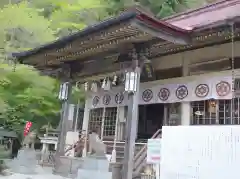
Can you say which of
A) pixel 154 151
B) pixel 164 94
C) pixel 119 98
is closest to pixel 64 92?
pixel 119 98

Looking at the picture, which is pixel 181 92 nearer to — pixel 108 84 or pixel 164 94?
pixel 164 94

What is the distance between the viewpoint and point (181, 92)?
11242 mm

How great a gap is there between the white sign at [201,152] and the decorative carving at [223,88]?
16.5 ft

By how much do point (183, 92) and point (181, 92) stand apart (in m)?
0.09

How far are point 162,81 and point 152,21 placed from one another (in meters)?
3.99

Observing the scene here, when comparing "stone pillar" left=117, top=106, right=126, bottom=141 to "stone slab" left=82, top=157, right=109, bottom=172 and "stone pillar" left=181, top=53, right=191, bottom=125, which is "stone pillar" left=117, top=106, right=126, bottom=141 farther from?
"stone slab" left=82, top=157, right=109, bottom=172

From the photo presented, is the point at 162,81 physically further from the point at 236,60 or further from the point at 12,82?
the point at 12,82

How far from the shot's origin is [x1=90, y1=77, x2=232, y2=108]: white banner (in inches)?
396

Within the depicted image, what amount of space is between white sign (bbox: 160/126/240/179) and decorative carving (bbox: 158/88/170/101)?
6148 mm

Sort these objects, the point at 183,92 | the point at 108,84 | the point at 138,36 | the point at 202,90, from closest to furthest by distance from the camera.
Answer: the point at 138,36
the point at 202,90
the point at 183,92
the point at 108,84

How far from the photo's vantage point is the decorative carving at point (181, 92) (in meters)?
11.1

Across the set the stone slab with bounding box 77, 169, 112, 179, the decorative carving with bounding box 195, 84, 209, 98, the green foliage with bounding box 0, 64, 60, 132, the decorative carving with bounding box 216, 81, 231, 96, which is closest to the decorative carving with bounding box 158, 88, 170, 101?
the decorative carving with bounding box 195, 84, 209, 98

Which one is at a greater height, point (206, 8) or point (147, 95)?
point (206, 8)

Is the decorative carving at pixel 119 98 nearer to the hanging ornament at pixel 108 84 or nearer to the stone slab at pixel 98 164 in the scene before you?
the hanging ornament at pixel 108 84
